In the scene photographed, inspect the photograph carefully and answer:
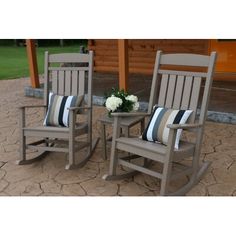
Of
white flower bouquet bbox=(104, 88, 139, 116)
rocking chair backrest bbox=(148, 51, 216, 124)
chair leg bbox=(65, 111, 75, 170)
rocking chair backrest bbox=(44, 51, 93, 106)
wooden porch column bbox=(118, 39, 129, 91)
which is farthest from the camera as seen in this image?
wooden porch column bbox=(118, 39, 129, 91)

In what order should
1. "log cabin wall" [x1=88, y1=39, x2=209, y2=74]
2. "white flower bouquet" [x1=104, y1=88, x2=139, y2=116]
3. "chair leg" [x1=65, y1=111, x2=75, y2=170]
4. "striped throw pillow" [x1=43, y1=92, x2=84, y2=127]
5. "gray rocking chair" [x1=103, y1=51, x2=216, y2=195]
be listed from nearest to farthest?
"gray rocking chair" [x1=103, y1=51, x2=216, y2=195], "chair leg" [x1=65, y1=111, x2=75, y2=170], "white flower bouquet" [x1=104, y1=88, x2=139, y2=116], "striped throw pillow" [x1=43, y1=92, x2=84, y2=127], "log cabin wall" [x1=88, y1=39, x2=209, y2=74]

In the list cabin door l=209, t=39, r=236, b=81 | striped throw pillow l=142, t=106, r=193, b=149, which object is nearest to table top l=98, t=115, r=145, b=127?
striped throw pillow l=142, t=106, r=193, b=149

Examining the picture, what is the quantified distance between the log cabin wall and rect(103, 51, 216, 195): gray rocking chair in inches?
174

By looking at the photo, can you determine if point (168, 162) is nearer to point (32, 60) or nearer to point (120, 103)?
point (120, 103)

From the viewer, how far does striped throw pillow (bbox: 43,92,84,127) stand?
11.5 feet

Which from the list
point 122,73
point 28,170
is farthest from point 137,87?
point 28,170

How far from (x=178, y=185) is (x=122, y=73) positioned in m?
2.90

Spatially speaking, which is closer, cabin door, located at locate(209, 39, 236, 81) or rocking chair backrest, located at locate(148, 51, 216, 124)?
rocking chair backrest, located at locate(148, 51, 216, 124)

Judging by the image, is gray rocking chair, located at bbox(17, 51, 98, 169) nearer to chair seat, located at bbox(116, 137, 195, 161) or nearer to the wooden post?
chair seat, located at bbox(116, 137, 195, 161)

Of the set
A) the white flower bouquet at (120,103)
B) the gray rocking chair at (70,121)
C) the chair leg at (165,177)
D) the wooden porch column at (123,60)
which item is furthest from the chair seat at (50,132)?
the wooden porch column at (123,60)

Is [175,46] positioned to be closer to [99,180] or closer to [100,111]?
[100,111]

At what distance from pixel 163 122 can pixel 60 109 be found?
44.9 inches

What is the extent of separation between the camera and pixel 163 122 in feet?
9.70

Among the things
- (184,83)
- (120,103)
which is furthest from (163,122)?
(120,103)
